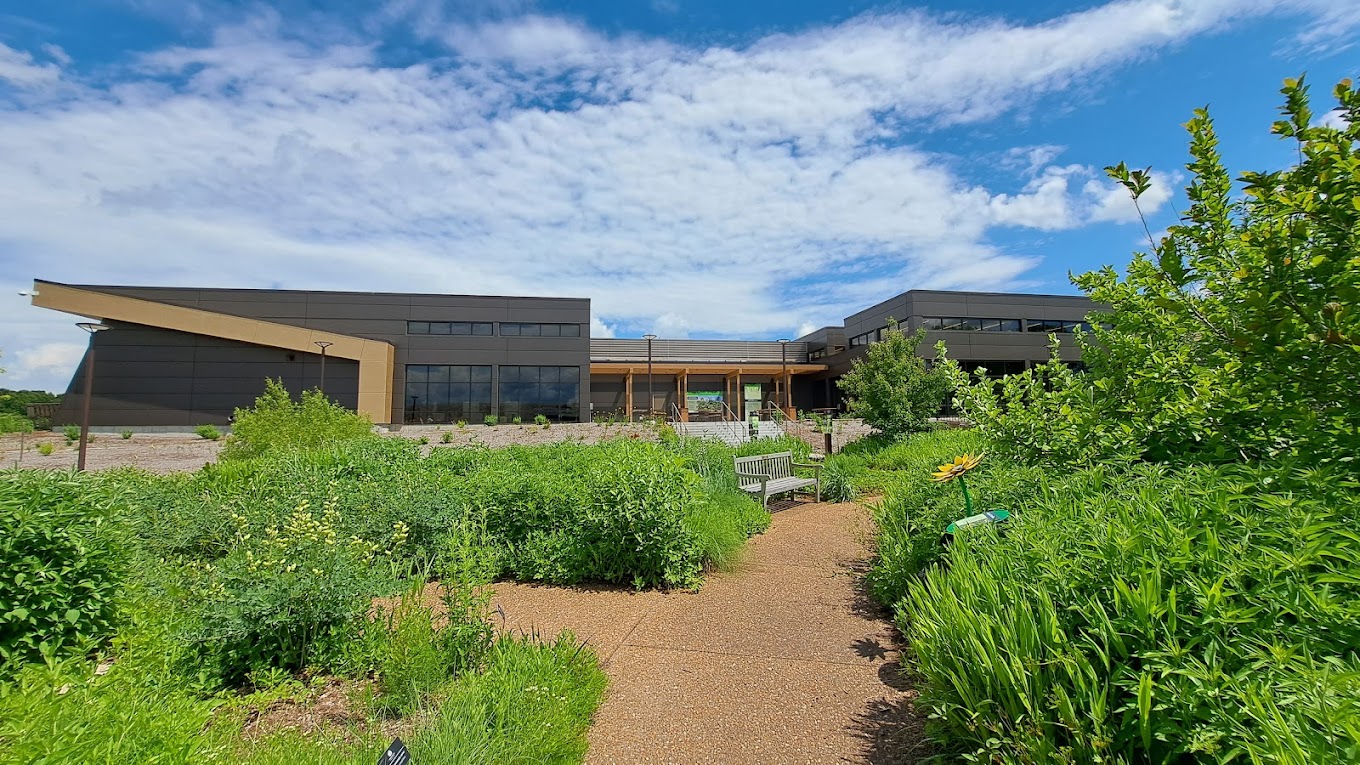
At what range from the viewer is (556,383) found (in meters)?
32.5

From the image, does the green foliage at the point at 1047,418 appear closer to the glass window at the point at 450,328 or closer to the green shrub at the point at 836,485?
the green shrub at the point at 836,485

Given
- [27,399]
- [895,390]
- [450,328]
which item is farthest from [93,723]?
[27,399]

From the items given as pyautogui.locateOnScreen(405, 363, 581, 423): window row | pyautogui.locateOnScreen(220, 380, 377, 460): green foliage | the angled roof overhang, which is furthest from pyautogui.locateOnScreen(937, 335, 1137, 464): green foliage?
the angled roof overhang

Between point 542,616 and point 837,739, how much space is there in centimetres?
264

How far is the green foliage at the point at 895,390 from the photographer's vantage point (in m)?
16.3

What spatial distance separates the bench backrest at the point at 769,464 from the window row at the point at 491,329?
24200mm

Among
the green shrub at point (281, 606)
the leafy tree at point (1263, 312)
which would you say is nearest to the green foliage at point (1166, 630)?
the leafy tree at point (1263, 312)

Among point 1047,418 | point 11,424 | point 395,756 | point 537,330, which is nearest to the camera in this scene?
point 395,756

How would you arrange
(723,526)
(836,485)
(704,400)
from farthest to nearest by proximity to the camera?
(704,400) → (836,485) → (723,526)

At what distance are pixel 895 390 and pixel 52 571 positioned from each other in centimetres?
1605

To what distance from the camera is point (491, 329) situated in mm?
32625

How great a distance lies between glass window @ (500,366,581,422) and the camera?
31984 millimetres

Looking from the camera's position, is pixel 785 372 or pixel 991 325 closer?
pixel 991 325

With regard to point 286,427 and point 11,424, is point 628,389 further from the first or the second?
point 11,424
